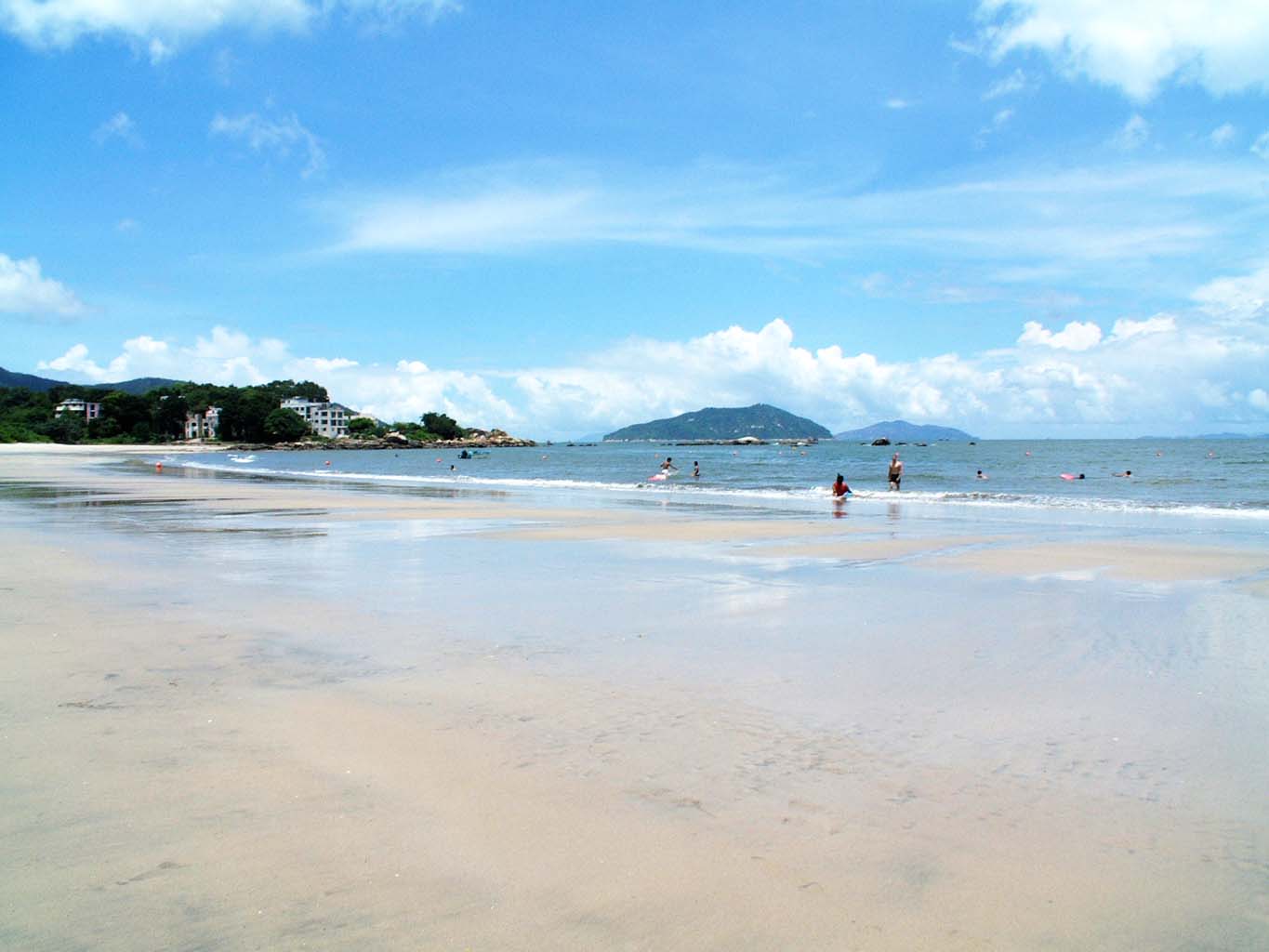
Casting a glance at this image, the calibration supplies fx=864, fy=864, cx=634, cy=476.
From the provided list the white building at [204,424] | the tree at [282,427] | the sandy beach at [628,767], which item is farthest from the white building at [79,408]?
the sandy beach at [628,767]

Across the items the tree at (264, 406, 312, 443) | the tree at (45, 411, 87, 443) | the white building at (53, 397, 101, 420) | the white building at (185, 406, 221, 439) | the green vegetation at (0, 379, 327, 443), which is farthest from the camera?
the white building at (185, 406, 221, 439)

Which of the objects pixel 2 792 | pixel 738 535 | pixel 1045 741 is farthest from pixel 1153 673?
pixel 738 535

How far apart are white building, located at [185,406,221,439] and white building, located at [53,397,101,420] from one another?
16445mm

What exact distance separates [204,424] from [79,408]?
2220 centimetres

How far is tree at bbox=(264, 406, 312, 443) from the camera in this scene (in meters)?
168

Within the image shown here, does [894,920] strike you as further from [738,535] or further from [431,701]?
[738,535]

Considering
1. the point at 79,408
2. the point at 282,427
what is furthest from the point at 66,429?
the point at 282,427

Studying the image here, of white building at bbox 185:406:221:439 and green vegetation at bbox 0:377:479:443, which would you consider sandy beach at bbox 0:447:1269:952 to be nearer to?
green vegetation at bbox 0:377:479:443

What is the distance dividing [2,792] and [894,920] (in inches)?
179

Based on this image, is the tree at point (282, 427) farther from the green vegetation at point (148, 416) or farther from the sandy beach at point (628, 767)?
the sandy beach at point (628, 767)

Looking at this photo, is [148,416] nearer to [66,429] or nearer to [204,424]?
[66,429]

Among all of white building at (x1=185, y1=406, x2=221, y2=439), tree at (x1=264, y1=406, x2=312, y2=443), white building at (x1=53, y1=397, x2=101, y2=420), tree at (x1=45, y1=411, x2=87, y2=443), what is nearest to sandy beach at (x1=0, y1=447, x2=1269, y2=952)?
tree at (x1=45, y1=411, x2=87, y2=443)

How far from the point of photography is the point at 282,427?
6668 inches

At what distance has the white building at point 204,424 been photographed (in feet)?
577
